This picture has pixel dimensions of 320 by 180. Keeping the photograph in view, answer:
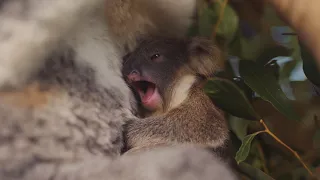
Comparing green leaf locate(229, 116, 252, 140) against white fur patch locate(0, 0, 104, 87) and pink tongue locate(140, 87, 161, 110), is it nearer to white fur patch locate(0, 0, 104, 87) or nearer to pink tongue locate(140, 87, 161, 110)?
pink tongue locate(140, 87, 161, 110)

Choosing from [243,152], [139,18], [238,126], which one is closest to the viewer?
[139,18]

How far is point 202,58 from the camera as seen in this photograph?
80cm

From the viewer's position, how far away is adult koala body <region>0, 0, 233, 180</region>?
52 cm

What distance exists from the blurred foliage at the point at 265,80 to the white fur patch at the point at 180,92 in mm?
100

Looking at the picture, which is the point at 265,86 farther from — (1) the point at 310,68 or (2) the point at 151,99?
(2) the point at 151,99

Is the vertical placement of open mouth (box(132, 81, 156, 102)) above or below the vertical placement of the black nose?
below

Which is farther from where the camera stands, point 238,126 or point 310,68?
point 238,126

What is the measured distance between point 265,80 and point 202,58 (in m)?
0.12

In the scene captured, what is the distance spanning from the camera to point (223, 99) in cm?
78

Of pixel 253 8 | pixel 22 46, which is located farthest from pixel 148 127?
pixel 253 8

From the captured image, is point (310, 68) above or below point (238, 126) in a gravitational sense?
above

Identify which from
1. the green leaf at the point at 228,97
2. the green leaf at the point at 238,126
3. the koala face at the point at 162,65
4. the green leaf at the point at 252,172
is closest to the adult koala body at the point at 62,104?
the koala face at the point at 162,65

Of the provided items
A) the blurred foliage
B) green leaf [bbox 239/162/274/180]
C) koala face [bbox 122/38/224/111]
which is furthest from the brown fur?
green leaf [bbox 239/162/274/180]

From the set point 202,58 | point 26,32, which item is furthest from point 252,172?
point 26,32
